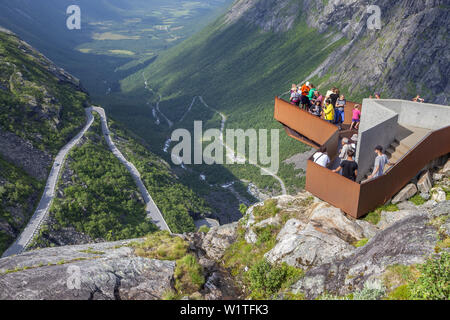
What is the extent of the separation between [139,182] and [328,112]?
153 feet

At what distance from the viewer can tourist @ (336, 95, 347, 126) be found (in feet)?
72.1

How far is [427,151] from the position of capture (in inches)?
688

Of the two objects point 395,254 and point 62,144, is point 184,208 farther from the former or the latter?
point 395,254

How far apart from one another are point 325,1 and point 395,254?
201m

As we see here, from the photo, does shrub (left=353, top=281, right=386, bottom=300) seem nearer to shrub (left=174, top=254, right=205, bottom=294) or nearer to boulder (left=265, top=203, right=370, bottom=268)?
boulder (left=265, top=203, right=370, bottom=268)

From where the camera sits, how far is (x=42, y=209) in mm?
42000

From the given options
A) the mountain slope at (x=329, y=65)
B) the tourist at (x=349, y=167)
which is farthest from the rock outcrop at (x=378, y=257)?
the mountain slope at (x=329, y=65)

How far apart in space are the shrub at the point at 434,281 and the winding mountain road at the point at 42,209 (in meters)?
35.2

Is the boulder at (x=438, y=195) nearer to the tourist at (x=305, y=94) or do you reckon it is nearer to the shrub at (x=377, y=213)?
the shrub at (x=377, y=213)

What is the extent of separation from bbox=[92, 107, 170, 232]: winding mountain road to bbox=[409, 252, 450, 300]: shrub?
42.5 m

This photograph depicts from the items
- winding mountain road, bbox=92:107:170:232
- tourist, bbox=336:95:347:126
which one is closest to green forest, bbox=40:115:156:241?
winding mountain road, bbox=92:107:170:232

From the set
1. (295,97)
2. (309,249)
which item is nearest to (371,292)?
(309,249)

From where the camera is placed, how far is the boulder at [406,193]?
1712 centimetres

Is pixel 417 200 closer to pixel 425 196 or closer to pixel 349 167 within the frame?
pixel 425 196
